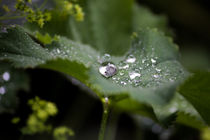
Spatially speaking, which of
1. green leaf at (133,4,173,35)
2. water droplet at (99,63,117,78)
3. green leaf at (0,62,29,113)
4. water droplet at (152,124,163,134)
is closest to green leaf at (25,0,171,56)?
green leaf at (133,4,173,35)

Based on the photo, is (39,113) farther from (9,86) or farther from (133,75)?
(133,75)

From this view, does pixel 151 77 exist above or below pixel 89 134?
above

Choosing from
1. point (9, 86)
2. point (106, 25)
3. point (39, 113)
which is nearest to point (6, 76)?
point (9, 86)

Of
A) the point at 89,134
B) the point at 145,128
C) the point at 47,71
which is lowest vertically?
the point at 89,134

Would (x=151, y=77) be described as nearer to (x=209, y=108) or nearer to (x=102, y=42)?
(x=209, y=108)

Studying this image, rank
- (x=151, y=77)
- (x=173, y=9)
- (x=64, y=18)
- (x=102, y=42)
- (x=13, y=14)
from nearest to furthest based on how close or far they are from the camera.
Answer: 1. (x=151, y=77)
2. (x=13, y=14)
3. (x=64, y=18)
4. (x=102, y=42)
5. (x=173, y=9)

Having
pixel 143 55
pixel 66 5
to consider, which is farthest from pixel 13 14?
pixel 143 55
